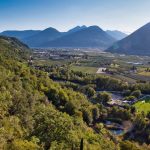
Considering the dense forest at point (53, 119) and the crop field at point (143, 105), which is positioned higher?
the dense forest at point (53, 119)

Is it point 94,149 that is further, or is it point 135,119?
point 135,119

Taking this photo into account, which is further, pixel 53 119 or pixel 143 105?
pixel 143 105

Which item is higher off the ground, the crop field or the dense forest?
the dense forest

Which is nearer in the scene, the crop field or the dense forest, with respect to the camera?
the dense forest

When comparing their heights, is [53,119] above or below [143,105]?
above

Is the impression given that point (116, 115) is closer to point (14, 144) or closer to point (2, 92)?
point (2, 92)

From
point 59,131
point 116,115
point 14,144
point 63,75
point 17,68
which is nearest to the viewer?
point 14,144

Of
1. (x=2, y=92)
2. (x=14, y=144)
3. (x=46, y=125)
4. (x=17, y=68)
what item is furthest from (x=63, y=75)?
(x=14, y=144)

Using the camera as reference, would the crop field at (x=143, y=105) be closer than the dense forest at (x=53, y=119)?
No
